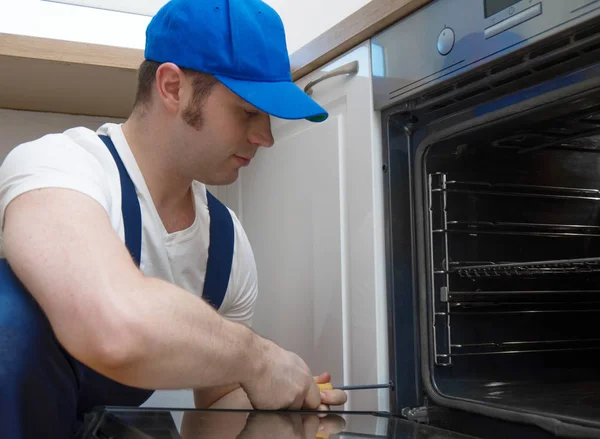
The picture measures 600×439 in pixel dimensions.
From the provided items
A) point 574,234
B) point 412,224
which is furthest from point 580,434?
point 574,234

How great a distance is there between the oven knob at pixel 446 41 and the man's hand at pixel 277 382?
1.48 feet

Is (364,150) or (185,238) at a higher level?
(364,150)

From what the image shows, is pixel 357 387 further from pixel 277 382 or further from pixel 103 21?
pixel 103 21

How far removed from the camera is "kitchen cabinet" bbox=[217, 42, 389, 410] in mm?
1088

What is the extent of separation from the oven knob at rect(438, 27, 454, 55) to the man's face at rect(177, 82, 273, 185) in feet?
0.92

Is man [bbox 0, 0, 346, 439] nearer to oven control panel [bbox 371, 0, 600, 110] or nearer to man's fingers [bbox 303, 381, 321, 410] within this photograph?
man's fingers [bbox 303, 381, 321, 410]

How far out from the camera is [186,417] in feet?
2.60

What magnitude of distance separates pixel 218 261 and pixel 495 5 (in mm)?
585

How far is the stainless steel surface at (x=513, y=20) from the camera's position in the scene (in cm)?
77

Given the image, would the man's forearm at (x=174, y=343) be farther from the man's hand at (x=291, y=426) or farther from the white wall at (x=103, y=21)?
the white wall at (x=103, y=21)

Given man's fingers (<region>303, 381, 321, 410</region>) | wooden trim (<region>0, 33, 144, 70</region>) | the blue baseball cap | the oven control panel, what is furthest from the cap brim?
wooden trim (<region>0, 33, 144, 70</region>)

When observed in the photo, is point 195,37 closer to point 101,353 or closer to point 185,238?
point 185,238

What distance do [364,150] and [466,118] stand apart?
0.22 m

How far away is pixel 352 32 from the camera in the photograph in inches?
43.8
